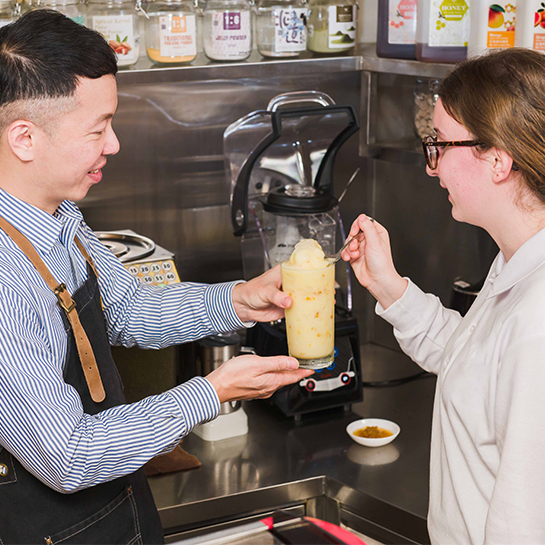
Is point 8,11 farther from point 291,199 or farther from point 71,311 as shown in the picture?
point 71,311

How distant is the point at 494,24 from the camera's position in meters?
1.73

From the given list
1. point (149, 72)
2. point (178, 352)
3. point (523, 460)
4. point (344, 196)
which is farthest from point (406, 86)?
point (523, 460)

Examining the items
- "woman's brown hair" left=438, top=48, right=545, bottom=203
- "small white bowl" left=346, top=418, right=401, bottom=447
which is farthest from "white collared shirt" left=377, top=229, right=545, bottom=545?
"small white bowl" left=346, top=418, right=401, bottom=447

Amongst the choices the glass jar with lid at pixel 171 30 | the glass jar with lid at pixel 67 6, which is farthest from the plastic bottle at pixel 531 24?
the glass jar with lid at pixel 67 6

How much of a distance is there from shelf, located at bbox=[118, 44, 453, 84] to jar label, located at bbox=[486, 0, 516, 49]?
125mm

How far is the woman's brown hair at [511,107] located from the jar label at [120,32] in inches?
40.6

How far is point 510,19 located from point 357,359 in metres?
0.93

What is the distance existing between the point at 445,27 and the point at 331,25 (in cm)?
41

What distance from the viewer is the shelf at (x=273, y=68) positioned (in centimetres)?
186

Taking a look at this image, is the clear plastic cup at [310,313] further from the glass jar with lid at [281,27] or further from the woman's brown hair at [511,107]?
the glass jar with lid at [281,27]

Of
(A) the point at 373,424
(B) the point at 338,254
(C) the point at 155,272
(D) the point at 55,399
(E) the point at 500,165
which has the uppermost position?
(E) the point at 500,165

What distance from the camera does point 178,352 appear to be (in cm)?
198

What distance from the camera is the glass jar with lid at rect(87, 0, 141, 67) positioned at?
6.04 feet

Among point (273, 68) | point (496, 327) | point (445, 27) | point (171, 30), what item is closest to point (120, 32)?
point (171, 30)
